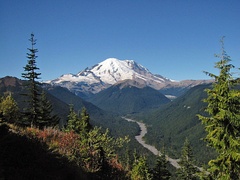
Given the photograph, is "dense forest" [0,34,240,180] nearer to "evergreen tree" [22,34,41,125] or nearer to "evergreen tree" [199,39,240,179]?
"evergreen tree" [199,39,240,179]

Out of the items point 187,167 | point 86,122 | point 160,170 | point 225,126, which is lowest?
point 160,170

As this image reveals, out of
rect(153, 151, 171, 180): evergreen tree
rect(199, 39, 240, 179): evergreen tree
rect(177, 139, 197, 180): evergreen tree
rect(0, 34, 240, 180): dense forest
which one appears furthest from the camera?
rect(177, 139, 197, 180): evergreen tree

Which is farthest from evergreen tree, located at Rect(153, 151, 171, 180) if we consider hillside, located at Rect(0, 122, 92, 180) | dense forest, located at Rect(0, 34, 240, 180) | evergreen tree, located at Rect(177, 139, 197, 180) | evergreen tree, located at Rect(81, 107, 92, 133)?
hillside, located at Rect(0, 122, 92, 180)

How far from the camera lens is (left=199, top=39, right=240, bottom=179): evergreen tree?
1564 centimetres

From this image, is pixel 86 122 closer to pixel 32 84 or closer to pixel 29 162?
pixel 32 84

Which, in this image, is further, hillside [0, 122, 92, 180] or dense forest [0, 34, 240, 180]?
dense forest [0, 34, 240, 180]

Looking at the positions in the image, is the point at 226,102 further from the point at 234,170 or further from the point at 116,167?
the point at 116,167

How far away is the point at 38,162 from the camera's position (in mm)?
7188

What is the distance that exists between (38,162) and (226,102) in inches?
513

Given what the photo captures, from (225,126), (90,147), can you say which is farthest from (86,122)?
(90,147)

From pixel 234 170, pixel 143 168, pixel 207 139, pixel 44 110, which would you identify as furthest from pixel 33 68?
pixel 234 170

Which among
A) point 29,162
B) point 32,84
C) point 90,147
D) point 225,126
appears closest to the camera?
point 29,162

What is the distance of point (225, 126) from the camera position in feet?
53.7

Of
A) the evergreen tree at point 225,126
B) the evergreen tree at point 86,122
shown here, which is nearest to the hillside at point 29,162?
the evergreen tree at point 225,126
